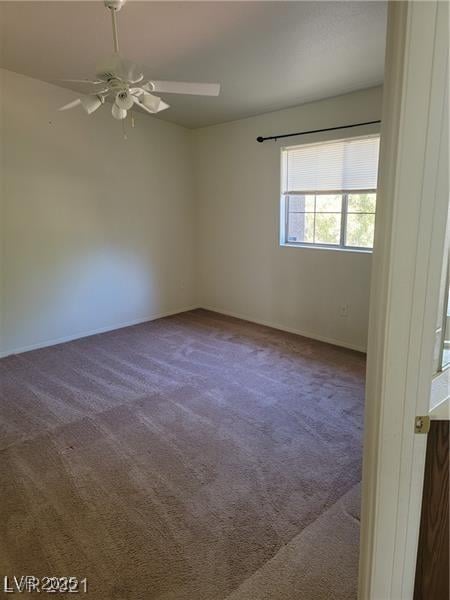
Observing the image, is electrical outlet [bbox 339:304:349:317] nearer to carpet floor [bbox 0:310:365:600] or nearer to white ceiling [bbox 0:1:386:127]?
carpet floor [bbox 0:310:365:600]

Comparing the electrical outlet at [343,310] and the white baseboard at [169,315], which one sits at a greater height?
the electrical outlet at [343,310]

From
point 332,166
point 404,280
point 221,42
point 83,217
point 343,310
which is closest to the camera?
point 404,280

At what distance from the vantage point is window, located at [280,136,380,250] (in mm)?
3854

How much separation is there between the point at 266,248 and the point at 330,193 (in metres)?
1.04

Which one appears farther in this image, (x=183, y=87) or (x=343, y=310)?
(x=343, y=310)

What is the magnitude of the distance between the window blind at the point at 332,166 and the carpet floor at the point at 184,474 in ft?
5.94

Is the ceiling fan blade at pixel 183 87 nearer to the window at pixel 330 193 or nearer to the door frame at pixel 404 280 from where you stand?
the door frame at pixel 404 280

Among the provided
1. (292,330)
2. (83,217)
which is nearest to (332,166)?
(292,330)

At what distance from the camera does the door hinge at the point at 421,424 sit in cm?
92

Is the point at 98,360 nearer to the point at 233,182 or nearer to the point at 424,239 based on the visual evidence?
the point at 233,182

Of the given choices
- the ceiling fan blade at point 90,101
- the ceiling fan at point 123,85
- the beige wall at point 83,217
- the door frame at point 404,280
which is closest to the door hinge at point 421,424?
the door frame at point 404,280

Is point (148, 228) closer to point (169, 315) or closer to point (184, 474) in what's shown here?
point (169, 315)

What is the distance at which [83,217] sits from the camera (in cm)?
438

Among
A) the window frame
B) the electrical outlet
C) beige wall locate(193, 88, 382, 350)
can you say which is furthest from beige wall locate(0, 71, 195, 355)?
the electrical outlet
